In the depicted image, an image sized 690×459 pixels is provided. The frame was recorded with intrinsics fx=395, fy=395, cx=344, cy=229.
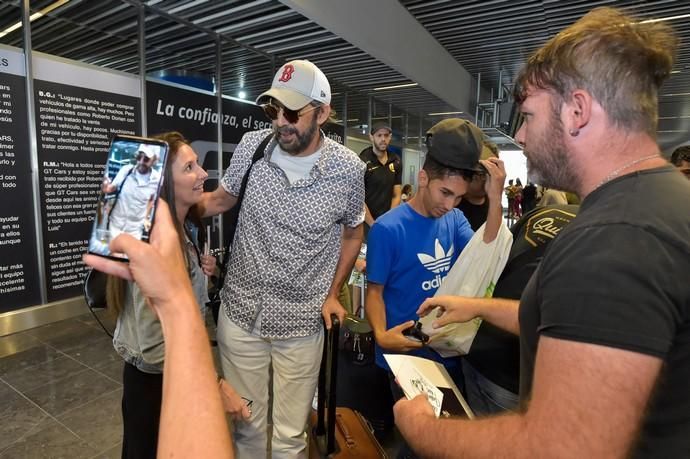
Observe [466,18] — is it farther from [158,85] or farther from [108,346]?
A: [108,346]

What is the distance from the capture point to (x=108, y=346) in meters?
3.62

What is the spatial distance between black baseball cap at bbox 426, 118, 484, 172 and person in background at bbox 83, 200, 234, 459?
1195 millimetres

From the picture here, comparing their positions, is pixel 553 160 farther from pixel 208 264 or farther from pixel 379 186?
pixel 379 186

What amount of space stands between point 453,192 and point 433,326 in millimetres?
547

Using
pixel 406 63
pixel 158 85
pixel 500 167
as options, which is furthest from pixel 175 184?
pixel 406 63

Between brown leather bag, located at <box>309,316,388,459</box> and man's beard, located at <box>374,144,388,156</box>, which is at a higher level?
man's beard, located at <box>374,144,388,156</box>

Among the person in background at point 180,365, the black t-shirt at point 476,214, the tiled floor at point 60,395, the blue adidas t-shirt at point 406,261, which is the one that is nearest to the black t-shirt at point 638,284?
the person in background at point 180,365

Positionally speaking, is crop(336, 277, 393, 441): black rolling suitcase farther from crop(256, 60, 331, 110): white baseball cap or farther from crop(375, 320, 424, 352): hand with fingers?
crop(256, 60, 331, 110): white baseball cap

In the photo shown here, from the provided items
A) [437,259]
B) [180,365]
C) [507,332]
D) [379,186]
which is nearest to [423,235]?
[437,259]

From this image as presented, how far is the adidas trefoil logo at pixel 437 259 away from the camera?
165cm

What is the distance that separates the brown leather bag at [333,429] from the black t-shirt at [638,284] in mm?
1223

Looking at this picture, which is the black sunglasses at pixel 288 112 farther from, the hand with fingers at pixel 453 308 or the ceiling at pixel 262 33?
the ceiling at pixel 262 33

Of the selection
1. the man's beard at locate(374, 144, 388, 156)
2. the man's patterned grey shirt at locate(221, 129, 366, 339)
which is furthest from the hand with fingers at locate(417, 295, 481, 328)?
the man's beard at locate(374, 144, 388, 156)

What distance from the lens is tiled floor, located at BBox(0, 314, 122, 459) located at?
2.29m
